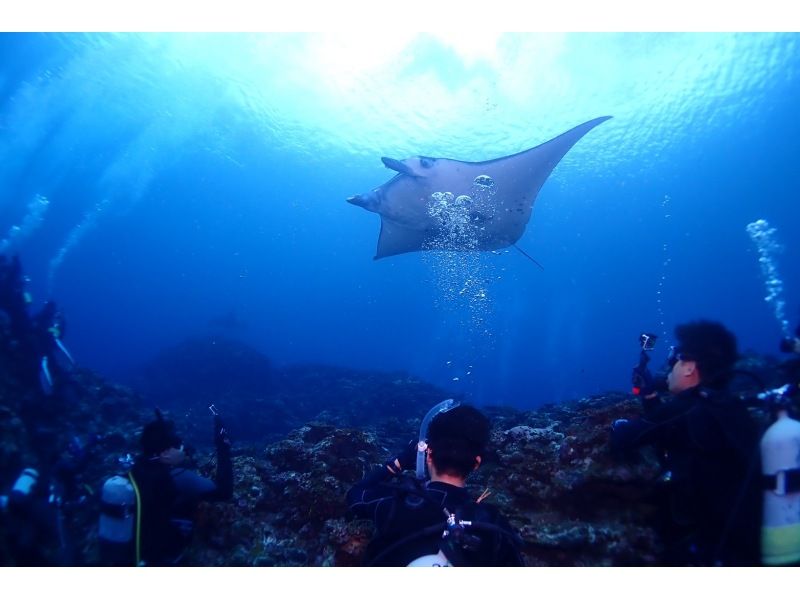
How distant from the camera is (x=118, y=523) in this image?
10.8 ft

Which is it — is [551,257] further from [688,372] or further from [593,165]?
[688,372]

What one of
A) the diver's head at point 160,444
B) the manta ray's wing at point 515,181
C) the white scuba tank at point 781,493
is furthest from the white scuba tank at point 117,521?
the manta ray's wing at point 515,181

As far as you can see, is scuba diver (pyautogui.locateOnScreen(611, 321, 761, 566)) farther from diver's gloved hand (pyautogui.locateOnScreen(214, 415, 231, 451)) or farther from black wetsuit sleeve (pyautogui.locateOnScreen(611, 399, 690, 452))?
diver's gloved hand (pyautogui.locateOnScreen(214, 415, 231, 451))

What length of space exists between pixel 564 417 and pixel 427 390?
41.8 feet

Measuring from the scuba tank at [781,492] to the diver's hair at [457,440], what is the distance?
182 centimetres

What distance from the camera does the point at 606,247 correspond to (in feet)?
222

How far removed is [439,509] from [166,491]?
2808 mm

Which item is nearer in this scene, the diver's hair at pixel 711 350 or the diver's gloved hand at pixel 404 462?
the diver's gloved hand at pixel 404 462

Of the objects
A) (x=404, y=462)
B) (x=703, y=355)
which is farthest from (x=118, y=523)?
(x=703, y=355)

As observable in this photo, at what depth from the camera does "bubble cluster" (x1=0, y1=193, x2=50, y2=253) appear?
55.8 meters

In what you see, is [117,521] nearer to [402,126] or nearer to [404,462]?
[404,462]

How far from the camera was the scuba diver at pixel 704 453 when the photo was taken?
248cm

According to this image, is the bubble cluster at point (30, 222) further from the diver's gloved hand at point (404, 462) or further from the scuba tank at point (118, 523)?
the diver's gloved hand at point (404, 462)

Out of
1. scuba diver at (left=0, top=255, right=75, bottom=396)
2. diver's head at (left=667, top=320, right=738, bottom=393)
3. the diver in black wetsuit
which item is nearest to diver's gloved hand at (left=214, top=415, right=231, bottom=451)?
the diver in black wetsuit
